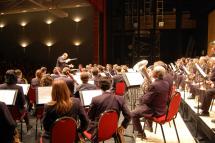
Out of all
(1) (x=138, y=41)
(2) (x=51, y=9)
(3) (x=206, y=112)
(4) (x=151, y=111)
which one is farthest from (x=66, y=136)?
(1) (x=138, y=41)

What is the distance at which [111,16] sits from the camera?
20.7 meters

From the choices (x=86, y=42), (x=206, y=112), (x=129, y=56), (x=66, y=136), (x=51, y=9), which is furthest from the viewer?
(x=129, y=56)

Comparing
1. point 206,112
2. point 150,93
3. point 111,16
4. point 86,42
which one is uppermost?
point 111,16

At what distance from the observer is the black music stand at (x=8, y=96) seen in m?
5.92

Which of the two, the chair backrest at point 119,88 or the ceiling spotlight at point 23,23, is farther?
the ceiling spotlight at point 23,23

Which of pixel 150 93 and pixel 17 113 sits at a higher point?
pixel 150 93

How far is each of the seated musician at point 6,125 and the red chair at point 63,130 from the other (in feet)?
2.24

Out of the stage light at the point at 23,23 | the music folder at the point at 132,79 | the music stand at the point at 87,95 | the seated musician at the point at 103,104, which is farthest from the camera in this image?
the stage light at the point at 23,23

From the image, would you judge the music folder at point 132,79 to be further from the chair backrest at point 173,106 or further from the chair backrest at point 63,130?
the chair backrest at point 63,130

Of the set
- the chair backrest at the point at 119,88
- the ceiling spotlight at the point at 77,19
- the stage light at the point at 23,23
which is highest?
the ceiling spotlight at the point at 77,19

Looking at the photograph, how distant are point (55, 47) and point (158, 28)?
6.45 meters

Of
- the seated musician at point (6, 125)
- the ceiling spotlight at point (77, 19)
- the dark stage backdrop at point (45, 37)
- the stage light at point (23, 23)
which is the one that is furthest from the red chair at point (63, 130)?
the stage light at point (23, 23)

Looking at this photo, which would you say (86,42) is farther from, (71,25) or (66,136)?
(66,136)

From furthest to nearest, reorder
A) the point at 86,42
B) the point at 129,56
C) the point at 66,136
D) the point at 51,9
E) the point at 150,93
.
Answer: the point at 129,56
the point at 86,42
the point at 51,9
the point at 150,93
the point at 66,136
